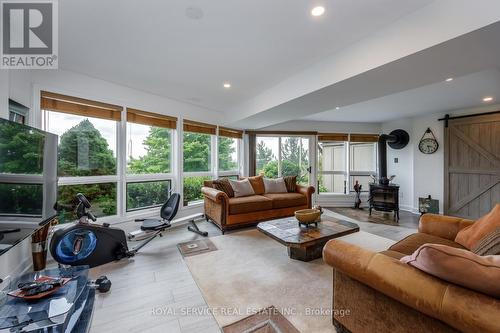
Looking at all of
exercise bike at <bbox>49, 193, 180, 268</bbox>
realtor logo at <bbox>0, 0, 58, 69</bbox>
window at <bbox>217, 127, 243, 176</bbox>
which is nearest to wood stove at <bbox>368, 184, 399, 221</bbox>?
window at <bbox>217, 127, 243, 176</bbox>

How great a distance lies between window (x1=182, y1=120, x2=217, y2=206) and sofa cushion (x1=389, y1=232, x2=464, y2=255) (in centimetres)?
369

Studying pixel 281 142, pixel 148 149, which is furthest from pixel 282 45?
pixel 281 142

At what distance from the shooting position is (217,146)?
16.9ft

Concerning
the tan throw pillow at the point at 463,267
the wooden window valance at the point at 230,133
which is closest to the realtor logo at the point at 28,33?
the tan throw pillow at the point at 463,267

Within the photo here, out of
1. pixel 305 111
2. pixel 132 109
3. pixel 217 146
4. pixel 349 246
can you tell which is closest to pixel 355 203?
pixel 305 111

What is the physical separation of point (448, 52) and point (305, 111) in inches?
84.2

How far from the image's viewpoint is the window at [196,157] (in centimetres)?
459

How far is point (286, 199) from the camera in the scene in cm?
439

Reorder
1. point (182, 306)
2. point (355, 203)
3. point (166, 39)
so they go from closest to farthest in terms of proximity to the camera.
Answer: point (182, 306) < point (166, 39) < point (355, 203)

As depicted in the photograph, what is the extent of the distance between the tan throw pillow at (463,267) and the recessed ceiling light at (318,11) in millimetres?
1752

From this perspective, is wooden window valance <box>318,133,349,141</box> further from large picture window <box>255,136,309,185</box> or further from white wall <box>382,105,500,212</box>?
white wall <box>382,105,500,212</box>

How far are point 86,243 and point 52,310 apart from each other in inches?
53.3

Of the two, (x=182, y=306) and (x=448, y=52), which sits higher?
(x=448, y=52)

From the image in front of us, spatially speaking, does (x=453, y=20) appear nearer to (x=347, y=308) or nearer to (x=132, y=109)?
(x=347, y=308)
